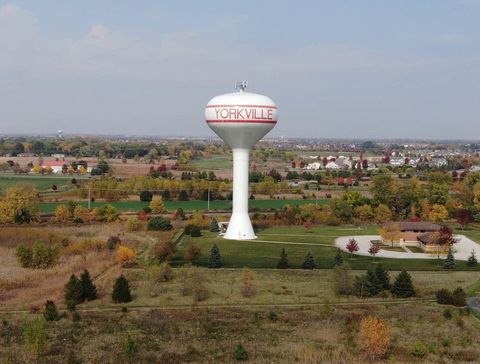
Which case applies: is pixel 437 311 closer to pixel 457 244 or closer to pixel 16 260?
pixel 457 244

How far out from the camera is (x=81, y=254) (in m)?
46.2

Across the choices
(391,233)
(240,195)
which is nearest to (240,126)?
(240,195)

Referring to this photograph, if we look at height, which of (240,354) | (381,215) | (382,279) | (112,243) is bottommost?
(240,354)

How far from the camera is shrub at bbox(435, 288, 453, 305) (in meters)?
33.3

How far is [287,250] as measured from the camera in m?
48.8

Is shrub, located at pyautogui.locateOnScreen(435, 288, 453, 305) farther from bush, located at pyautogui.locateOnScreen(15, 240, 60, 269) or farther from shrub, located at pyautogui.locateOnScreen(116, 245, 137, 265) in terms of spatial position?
bush, located at pyautogui.locateOnScreen(15, 240, 60, 269)

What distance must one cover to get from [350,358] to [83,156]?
149719 mm

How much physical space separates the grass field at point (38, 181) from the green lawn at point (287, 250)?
45.4 m

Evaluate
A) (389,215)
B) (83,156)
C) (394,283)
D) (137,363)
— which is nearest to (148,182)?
(389,215)

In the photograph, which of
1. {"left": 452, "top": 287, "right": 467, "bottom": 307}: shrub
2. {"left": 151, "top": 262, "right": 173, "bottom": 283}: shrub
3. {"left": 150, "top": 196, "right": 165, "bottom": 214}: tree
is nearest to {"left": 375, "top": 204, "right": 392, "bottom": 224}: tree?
{"left": 150, "top": 196, "right": 165, "bottom": 214}: tree

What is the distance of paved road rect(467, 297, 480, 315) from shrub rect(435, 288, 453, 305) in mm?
1036

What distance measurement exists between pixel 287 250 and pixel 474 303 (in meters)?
17.7

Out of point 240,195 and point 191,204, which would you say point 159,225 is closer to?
point 240,195

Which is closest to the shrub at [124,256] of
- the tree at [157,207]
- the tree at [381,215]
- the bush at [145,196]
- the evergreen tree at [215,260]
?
→ the evergreen tree at [215,260]
